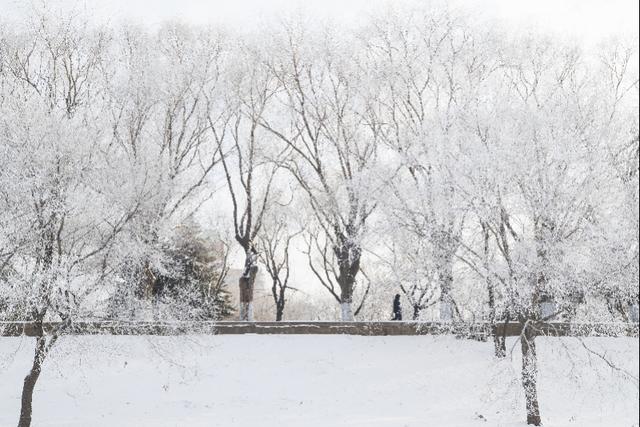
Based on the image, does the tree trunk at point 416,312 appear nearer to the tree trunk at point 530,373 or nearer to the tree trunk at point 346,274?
the tree trunk at point 346,274

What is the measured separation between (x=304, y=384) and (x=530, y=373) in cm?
729

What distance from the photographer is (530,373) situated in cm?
1445

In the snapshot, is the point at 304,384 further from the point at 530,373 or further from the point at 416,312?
the point at 416,312

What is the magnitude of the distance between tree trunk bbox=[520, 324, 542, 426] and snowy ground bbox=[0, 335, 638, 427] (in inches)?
14.2

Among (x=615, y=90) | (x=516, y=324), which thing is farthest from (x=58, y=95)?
(x=615, y=90)

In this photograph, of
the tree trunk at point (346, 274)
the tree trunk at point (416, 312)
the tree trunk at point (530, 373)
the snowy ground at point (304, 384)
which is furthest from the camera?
the tree trunk at point (416, 312)

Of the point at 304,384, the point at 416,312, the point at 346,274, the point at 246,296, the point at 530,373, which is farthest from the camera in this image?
the point at 416,312

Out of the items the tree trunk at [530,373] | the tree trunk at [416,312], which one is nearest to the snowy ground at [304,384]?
the tree trunk at [530,373]

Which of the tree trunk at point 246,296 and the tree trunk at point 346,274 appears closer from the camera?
the tree trunk at point 346,274

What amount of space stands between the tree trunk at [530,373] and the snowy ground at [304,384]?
36cm

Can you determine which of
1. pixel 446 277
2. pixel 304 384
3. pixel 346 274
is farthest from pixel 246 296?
pixel 446 277

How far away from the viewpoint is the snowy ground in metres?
16.5

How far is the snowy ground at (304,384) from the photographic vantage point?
16531 millimetres

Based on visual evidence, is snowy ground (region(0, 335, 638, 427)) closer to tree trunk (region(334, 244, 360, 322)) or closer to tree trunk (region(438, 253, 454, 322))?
tree trunk (region(438, 253, 454, 322))
